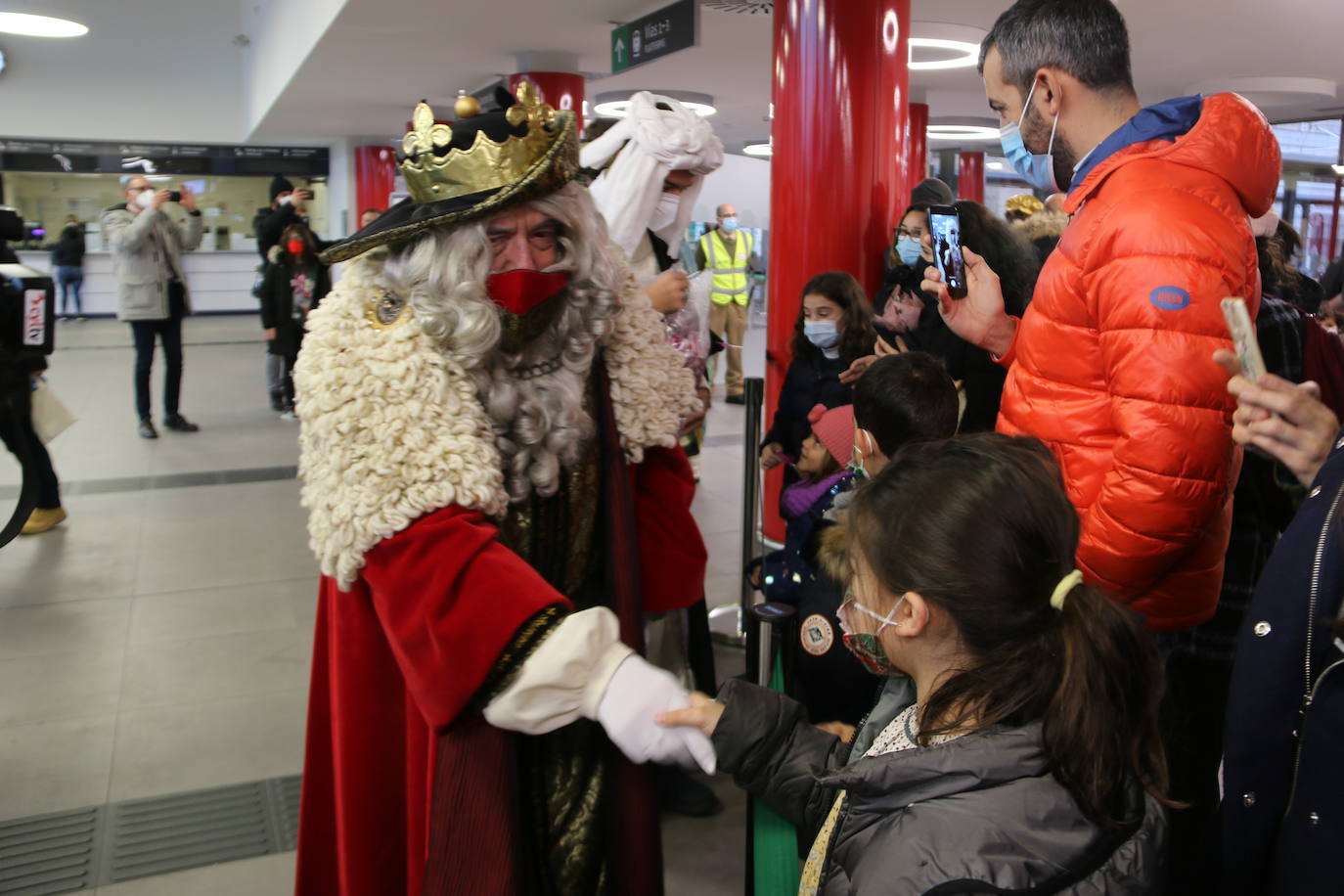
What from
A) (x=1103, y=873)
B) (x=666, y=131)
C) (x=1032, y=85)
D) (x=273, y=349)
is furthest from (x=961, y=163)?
(x=1103, y=873)

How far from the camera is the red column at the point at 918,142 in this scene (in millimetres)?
10328

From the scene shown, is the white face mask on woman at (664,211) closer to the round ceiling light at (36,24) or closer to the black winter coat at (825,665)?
the black winter coat at (825,665)

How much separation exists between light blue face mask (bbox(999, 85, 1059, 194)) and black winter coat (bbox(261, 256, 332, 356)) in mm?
6786

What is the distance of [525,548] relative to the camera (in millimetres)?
1847

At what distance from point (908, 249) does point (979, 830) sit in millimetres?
3383

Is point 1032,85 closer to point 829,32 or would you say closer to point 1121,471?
point 1121,471

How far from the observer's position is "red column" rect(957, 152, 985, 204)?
1555cm

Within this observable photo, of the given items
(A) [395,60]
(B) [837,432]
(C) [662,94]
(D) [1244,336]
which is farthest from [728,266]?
(D) [1244,336]

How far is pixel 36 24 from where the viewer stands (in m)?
12.8

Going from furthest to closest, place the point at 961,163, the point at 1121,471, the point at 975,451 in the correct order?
the point at 961,163
the point at 1121,471
the point at 975,451

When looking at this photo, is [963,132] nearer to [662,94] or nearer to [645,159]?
[662,94]

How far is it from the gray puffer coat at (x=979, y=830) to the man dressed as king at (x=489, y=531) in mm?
381

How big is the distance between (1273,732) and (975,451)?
1.57ft

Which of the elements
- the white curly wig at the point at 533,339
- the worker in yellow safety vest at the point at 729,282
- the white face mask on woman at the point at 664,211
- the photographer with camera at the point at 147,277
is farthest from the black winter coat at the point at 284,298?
the white curly wig at the point at 533,339
